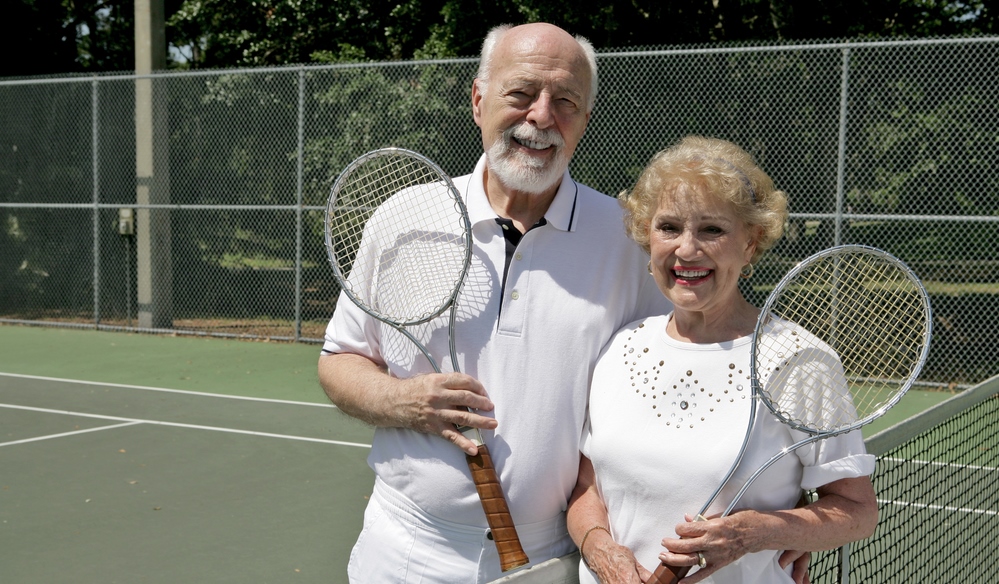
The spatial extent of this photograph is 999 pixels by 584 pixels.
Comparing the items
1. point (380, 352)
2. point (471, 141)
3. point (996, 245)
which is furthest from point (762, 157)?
point (380, 352)

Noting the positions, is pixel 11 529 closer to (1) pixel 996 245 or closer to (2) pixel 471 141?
(2) pixel 471 141

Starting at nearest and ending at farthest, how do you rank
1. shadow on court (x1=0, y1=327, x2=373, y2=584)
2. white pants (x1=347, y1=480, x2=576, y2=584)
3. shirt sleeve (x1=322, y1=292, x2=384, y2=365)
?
white pants (x1=347, y1=480, x2=576, y2=584) < shirt sleeve (x1=322, y1=292, x2=384, y2=365) < shadow on court (x1=0, y1=327, x2=373, y2=584)

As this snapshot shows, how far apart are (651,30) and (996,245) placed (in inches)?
231

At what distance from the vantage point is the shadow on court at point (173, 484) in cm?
524

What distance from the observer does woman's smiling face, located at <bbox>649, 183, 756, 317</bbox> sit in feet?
7.06

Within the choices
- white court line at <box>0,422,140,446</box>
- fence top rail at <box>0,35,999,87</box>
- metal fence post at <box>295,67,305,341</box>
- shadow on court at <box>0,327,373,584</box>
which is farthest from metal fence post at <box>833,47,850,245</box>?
white court line at <box>0,422,140,446</box>

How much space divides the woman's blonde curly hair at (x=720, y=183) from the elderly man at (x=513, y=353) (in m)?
0.26

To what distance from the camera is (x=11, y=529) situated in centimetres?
570

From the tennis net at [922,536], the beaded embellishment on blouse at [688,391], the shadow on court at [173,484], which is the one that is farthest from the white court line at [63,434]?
the beaded embellishment on blouse at [688,391]

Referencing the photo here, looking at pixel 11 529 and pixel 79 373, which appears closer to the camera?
pixel 11 529

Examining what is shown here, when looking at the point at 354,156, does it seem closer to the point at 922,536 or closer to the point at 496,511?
the point at 922,536

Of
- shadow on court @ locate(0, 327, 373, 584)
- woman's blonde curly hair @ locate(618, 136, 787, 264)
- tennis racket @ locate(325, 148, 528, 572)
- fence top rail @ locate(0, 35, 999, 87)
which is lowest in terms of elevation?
shadow on court @ locate(0, 327, 373, 584)

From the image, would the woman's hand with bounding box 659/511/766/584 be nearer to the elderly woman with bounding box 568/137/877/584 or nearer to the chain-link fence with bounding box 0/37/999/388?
the elderly woman with bounding box 568/137/877/584

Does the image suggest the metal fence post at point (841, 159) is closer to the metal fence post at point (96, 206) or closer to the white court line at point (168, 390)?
the white court line at point (168, 390)
